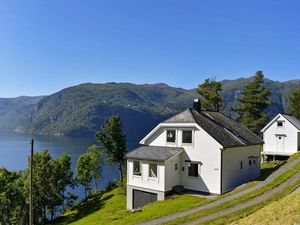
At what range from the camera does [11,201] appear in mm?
49125

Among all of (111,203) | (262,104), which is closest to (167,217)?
(111,203)

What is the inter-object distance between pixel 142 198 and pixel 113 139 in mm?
25015

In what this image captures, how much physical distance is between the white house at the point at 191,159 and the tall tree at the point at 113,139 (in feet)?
73.7

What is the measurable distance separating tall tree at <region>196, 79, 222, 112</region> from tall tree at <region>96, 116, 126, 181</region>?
1680 centimetres

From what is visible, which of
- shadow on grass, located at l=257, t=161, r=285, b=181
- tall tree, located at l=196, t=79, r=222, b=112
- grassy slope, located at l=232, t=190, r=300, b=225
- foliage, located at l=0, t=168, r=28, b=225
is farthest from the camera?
tall tree, located at l=196, t=79, r=222, b=112

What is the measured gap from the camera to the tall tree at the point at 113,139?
56.3m

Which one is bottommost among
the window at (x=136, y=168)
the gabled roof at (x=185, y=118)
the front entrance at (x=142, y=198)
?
the front entrance at (x=142, y=198)

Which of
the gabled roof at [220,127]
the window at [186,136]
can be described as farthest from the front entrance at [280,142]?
the window at [186,136]

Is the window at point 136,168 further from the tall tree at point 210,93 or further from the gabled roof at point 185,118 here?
the tall tree at point 210,93

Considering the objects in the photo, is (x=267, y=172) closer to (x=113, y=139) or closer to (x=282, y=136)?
(x=282, y=136)

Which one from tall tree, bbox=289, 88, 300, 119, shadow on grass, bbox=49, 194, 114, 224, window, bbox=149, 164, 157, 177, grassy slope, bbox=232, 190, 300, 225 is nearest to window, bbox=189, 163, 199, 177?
window, bbox=149, 164, 157, 177

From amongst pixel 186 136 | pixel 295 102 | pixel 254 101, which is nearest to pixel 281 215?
pixel 186 136

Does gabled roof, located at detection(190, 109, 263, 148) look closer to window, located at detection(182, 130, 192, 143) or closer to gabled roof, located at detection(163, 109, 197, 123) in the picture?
gabled roof, located at detection(163, 109, 197, 123)

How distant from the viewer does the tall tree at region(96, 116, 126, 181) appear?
185ft
